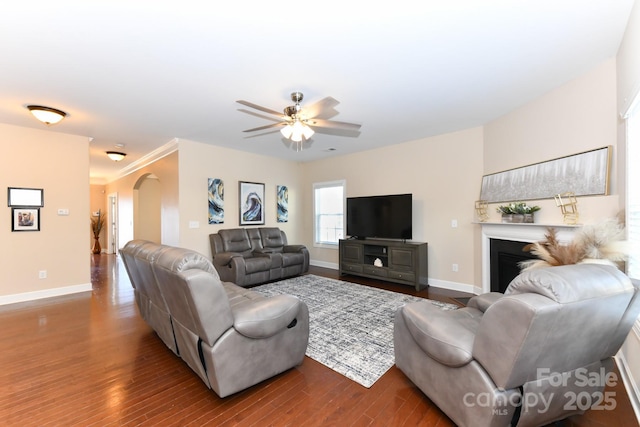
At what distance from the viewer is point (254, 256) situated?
5125 millimetres

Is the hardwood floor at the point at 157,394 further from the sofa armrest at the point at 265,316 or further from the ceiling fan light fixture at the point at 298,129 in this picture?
the ceiling fan light fixture at the point at 298,129

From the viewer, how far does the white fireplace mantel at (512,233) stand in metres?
2.76

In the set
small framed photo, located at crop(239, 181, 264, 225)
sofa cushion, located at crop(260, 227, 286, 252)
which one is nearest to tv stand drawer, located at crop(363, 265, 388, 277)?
sofa cushion, located at crop(260, 227, 286, 252)

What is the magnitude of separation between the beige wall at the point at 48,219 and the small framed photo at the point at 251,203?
262cm

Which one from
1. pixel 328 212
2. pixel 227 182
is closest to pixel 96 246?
pixel 227 182

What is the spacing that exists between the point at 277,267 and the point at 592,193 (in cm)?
437

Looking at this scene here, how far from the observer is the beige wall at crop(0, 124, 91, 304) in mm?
4047

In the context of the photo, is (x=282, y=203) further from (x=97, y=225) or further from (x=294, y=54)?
(x=97, y=225)

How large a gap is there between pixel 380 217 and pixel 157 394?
419 centimetres

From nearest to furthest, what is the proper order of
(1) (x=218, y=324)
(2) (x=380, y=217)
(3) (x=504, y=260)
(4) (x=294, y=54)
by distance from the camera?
(1) (x=218, y=324), (4) (x=294, y=54), (3) (x=504, y=260), (2) (x=380, y=217)

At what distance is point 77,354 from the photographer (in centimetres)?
247

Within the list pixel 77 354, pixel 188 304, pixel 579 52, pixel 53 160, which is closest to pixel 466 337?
pixel 188 304

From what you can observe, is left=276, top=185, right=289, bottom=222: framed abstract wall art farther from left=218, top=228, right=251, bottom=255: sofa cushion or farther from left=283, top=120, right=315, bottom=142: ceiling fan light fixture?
left=283, top=120, right=315, bottom=142: ceiling fan light fixture

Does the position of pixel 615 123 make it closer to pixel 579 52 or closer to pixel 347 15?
pixel 579 52
